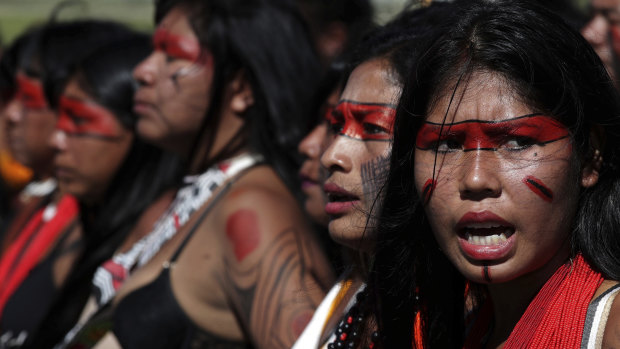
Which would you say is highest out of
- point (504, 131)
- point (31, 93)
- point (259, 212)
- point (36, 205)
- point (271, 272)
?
point (504, 131)

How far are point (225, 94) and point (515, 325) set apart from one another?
1.69 meters

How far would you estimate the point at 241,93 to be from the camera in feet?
10.3

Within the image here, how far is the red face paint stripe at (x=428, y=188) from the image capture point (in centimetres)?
167

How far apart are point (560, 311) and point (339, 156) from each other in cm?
67

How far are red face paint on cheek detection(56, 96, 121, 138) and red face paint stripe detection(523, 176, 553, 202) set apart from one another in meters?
2.70

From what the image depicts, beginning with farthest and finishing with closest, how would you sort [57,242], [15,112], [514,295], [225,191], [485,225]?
[15,112] → [57,242] → [225,191] → [514,295] → [485,225]

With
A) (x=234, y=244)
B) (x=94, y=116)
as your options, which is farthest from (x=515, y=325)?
(x=94, y=116)

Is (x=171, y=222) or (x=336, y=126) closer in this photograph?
(x=336, y=126)

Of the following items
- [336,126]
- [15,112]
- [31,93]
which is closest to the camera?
[336,126]

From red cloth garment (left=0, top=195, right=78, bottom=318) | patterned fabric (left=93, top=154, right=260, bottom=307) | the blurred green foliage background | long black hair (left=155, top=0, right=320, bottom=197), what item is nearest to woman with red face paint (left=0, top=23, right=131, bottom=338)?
red cloth garment (left=0, top=195, right=78, bottom=318)

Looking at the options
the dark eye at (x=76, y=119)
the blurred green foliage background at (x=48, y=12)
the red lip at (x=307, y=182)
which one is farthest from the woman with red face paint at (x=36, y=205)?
the blurred green foliage background at (x=48, y=12)

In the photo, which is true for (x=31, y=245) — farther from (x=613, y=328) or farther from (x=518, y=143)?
(x=613, y=328)

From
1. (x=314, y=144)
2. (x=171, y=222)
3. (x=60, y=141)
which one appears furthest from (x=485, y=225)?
(x=60, y=141)

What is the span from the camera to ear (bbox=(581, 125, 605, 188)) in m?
1.65
